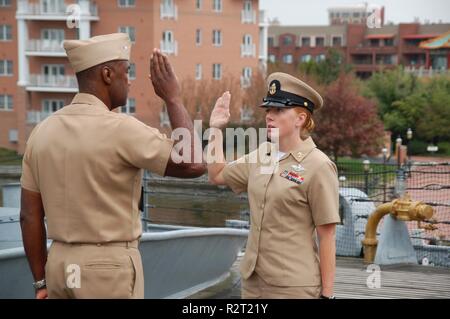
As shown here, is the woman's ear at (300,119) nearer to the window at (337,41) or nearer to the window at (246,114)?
the window at (246,114)

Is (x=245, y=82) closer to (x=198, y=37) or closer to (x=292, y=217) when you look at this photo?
(x=198, y=37)

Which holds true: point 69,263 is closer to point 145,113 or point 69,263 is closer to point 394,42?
point 145,113

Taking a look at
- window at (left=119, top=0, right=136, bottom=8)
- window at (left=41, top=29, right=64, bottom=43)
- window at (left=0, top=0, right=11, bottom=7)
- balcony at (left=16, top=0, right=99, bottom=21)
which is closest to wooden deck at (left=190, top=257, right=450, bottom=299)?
window at (left=119, top=0, right=136, bottom=8)

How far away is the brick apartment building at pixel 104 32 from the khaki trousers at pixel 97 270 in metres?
33.5

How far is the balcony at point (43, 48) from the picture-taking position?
3878 centimetres

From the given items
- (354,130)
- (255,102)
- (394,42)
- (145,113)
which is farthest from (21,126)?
(394,42)

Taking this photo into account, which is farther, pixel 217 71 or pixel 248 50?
pixel 248 50

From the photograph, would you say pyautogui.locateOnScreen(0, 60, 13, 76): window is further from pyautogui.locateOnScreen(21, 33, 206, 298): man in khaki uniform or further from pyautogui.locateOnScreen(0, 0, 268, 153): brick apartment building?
pyautogui.locateOnScreen(21, 33, 206, 298): man in khaki uniform

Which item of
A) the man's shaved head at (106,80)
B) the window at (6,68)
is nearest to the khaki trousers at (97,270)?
the man's shaved head at (106,80)

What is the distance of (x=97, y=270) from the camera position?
10.2 feet

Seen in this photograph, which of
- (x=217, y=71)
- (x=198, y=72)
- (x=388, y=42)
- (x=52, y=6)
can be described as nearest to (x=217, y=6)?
(x=217, y=71)

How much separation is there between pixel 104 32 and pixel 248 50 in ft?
23.7

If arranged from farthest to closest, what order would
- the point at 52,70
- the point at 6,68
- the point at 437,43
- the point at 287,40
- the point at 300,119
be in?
the point at 287,40 < the point at 437,43 < the point at 6,68 < the point at 52,70 < the point at 300,119

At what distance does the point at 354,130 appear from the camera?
40.9 m
